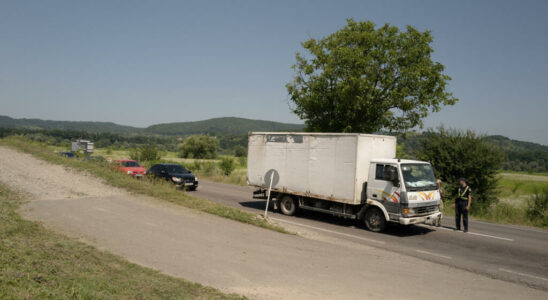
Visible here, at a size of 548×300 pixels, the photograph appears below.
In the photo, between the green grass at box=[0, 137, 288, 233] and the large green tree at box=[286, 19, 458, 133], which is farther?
the large green tree at box=[286, 19, 458, 133]

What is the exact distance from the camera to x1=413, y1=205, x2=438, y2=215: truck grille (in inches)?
465

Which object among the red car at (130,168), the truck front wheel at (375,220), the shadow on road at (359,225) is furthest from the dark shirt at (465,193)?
the red car at (130,168)

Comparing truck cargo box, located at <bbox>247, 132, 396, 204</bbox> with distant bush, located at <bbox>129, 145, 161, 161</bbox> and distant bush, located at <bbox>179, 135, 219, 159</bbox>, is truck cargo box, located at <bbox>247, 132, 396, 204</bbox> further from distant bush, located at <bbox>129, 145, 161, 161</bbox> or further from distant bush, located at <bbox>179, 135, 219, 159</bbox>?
distant bush, located at <bbox>179, 135, 219, 159</bbox>

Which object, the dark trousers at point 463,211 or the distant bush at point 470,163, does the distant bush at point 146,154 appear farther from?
the dark trousers at point 463,211

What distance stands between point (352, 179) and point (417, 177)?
6.78 feet

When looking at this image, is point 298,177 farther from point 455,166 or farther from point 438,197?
point 455,166

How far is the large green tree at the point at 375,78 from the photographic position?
22516mm

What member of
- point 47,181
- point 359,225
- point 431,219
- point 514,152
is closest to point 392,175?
point 431,219

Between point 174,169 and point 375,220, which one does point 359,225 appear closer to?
point 375,220

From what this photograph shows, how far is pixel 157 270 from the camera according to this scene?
6.75 m

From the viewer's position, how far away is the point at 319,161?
13.5 meters

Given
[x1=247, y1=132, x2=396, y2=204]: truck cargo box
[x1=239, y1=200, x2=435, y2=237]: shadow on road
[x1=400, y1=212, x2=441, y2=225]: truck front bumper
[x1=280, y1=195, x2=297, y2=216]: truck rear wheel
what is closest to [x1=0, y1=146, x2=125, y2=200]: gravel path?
[x1=247, y1=132, x2=396, y2=204]: truck cargo box

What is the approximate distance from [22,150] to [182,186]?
37.7 ft

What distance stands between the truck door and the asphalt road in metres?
1.01
